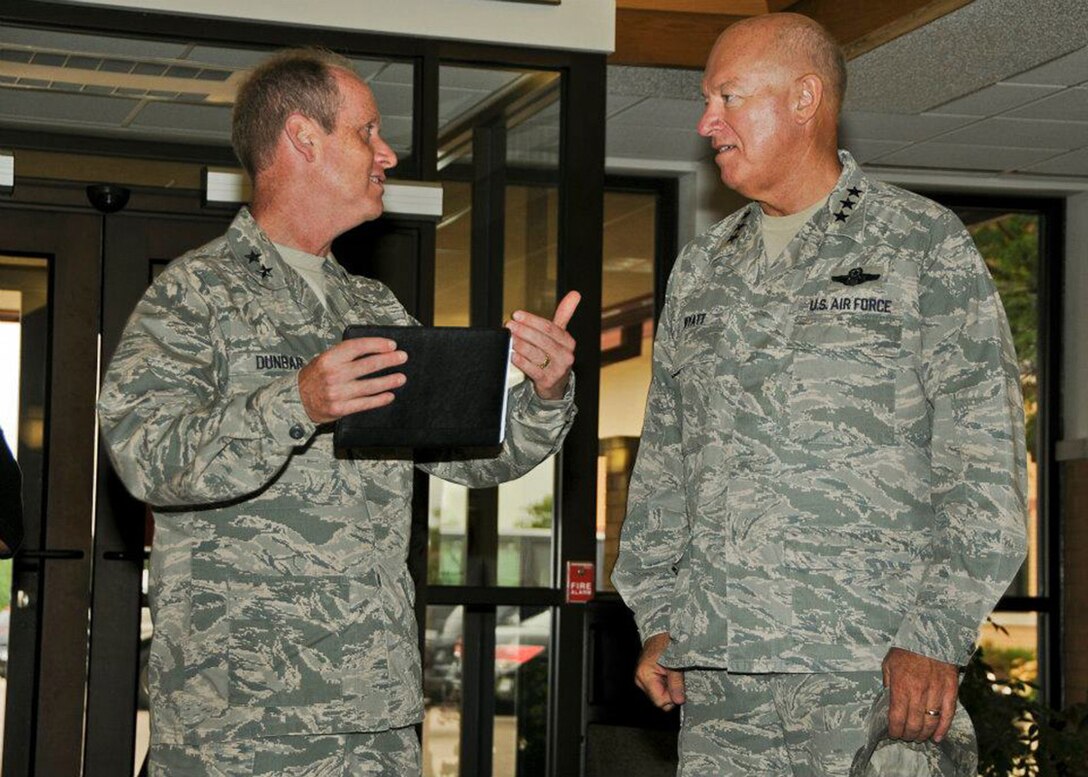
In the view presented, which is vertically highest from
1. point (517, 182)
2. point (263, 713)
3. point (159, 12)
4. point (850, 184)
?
point (159, 12)

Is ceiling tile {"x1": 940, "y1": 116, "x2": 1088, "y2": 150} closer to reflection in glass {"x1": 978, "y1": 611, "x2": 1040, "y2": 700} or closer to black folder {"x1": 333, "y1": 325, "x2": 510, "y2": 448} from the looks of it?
reflection in glass {"x1": 978, "y1": 611, "x2": 1040, "y2": 700}

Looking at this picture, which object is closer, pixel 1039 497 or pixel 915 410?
pixel 915 410

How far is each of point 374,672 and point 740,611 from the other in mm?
565

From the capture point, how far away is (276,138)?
272 cm

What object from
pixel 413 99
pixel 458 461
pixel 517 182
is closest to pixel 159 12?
pixel 413 99

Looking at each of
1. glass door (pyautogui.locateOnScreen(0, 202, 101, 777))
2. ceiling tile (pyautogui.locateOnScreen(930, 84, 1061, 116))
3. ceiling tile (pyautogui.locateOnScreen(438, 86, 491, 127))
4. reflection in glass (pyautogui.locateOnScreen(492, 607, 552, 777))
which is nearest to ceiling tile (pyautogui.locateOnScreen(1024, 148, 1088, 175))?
ceiling tile (pyautogui.locateOnScreen(930, 84, 1061, 116))

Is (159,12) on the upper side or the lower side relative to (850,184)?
upper

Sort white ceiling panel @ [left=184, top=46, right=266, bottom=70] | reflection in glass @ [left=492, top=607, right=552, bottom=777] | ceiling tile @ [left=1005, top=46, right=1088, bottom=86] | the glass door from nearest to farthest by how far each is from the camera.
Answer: the glass door, white ceiling panel @ [left=184, top=46, right=266, bottom=70], reflection in glass @ [left=492, top=607, right=552, bottom=777], ceiling tile @ [left=1005, top=46, right=1088, bottom=86]

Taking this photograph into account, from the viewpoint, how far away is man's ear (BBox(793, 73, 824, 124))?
267cm

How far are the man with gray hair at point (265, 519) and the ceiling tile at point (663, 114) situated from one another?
4.10m

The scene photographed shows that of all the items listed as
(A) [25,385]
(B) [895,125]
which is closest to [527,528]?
(A) [25,385]

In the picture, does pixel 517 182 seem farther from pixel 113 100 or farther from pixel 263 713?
pixel 263 713

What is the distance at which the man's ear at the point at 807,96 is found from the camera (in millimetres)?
2674

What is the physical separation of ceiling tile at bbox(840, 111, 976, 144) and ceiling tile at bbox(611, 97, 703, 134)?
0.65 meters
